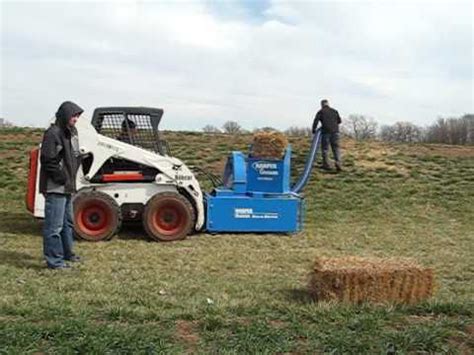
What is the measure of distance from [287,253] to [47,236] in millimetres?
3155

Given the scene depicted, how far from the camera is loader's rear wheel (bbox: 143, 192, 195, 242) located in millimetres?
9898

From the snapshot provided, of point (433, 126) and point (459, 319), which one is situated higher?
point (433, 126)

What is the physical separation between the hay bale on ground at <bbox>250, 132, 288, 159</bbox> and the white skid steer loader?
1180 mm

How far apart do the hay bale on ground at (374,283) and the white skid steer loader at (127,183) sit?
4337 millimetres

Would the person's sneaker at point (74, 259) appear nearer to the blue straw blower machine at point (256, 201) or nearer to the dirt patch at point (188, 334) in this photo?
the blue straw blower machine at point (256, 201)

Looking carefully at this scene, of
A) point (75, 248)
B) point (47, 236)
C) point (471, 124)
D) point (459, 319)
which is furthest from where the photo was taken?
point (471, 124)

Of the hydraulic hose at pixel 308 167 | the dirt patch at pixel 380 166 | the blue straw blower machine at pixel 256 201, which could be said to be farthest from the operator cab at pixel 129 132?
the dirt patch at pixel 380 166

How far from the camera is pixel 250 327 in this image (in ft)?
16.3

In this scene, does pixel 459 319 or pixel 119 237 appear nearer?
pixel 459 319

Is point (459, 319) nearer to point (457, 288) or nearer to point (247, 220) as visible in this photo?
point (457, 288)

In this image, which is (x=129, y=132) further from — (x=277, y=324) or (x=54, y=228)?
(x=277, y=324)

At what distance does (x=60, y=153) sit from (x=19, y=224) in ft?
13.5

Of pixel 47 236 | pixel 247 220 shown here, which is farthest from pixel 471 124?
pixel 47 236

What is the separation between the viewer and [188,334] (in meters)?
4.86
